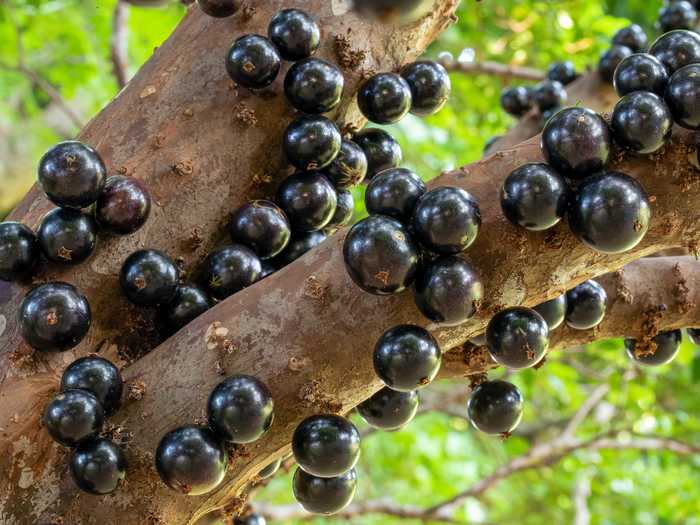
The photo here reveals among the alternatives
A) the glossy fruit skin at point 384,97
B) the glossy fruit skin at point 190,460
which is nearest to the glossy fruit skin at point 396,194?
the glossy fruit skin at point 384,97

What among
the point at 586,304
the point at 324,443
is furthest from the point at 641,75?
the point at 324,443

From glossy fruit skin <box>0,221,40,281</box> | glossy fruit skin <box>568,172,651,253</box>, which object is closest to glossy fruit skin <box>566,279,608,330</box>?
glossy fruit skin <box>568,172,651,253</box>

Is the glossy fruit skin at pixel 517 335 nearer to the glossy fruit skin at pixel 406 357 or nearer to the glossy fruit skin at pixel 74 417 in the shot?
the glossy fruit skin at pixel 406 357

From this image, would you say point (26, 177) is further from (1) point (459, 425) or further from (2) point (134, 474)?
(2) point (134, 474)

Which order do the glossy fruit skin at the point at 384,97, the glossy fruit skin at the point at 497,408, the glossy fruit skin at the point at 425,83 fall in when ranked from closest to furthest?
the glossy fruit skin at the point at 497,408
the glossy fruit skin at the point at 384,97
the glossy fruit skin at the point at 425,83

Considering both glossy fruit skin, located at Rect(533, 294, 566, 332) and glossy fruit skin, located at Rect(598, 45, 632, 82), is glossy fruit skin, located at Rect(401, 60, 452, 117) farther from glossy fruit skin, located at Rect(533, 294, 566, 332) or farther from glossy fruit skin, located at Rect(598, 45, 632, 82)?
glossy fruit skin, located at Rect(598, 45, 632, 82)

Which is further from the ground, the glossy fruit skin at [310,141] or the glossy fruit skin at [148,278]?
the glossy fruit skin at [148,278]

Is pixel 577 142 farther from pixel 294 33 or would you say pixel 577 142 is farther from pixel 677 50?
pixel 294 33
